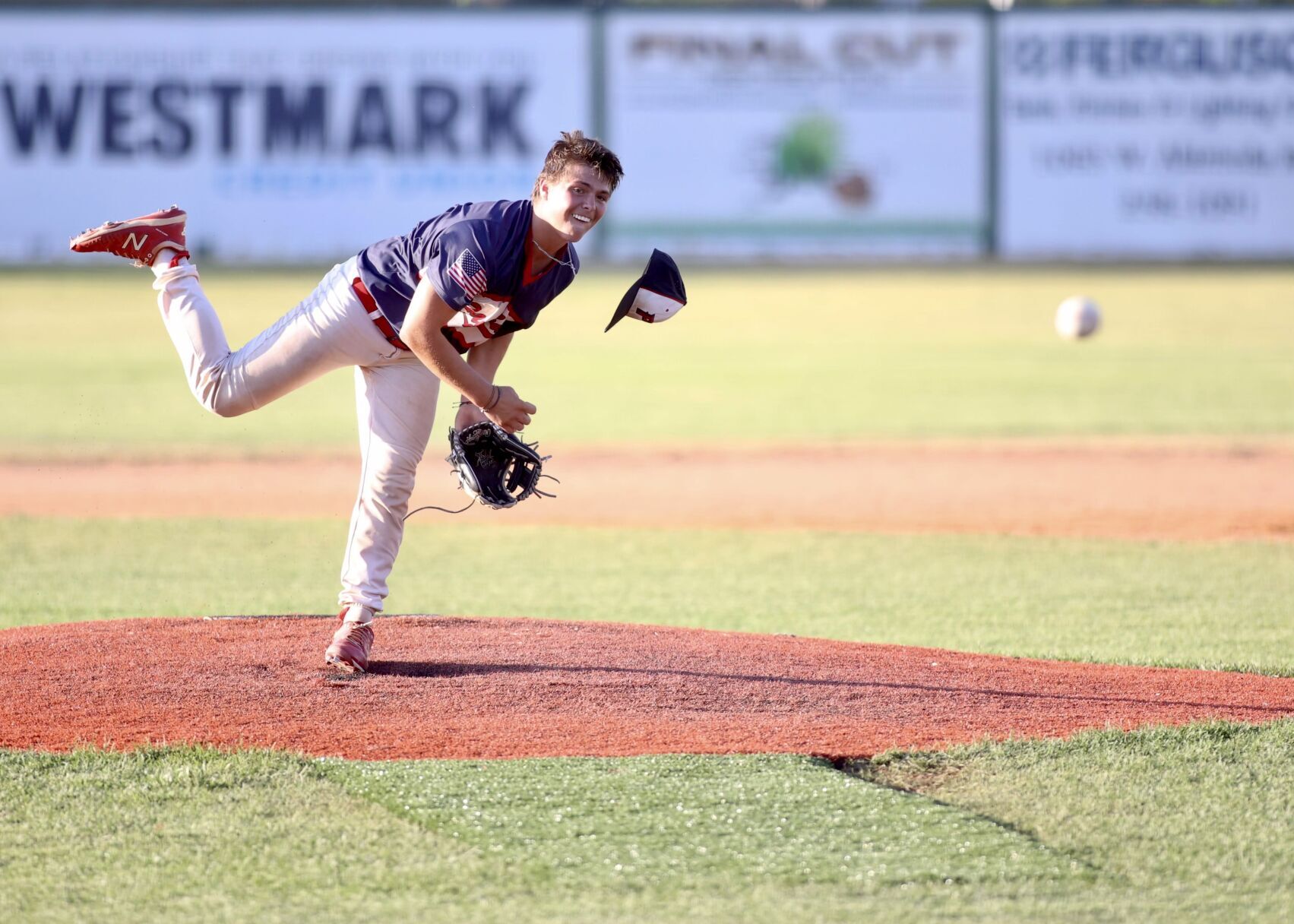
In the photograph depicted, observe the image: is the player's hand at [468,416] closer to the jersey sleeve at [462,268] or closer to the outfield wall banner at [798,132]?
the jersey sleeve at [462,268]

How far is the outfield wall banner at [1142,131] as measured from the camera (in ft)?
84.3

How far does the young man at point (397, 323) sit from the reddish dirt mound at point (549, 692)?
1.01 feet

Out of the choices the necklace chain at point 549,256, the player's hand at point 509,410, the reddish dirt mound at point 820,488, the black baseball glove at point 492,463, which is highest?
the necklace chain at point 549,256

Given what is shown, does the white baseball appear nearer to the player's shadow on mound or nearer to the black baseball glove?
the black baseball glove

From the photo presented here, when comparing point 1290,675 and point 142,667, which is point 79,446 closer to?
point 142,667

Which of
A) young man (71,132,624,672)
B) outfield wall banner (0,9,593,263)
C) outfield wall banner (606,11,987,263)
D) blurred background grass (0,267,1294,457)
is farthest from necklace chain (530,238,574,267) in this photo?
outfield wall banner (606,11,987,263)

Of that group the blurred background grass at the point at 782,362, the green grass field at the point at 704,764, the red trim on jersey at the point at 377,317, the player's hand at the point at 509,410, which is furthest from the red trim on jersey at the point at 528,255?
the blurred background grass at the point at 782,362

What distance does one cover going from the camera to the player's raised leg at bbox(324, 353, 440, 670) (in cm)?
454

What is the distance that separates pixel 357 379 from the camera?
4.61 metres

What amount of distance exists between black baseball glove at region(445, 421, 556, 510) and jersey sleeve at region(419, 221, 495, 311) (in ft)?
1.71

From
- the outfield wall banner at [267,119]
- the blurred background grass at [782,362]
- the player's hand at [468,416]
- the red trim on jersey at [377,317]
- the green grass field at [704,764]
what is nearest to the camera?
the green grass field at [704,764]

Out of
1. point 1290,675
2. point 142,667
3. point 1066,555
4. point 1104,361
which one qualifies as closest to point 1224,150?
point 1104,361

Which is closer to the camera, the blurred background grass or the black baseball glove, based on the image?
the black baseball glove

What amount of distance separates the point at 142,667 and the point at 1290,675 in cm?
346
